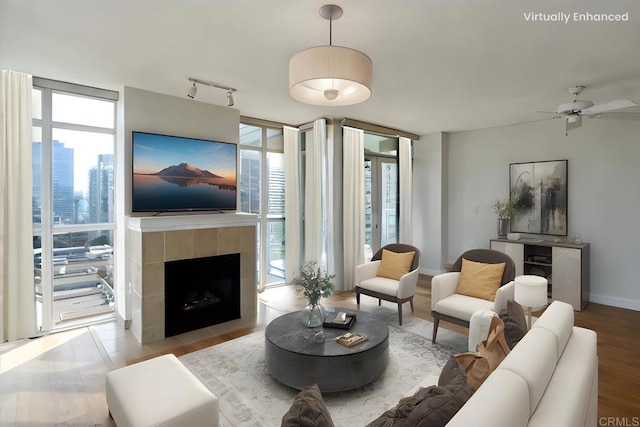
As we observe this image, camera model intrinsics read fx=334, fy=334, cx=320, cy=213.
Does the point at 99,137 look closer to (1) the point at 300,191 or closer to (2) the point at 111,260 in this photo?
(2) the point at 111,260

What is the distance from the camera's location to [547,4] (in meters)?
2.19

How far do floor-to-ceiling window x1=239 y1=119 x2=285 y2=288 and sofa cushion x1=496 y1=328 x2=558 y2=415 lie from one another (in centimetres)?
423

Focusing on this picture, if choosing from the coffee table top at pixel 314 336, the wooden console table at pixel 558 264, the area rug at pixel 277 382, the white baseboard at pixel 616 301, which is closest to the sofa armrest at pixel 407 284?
the area rug at pixel 277 382

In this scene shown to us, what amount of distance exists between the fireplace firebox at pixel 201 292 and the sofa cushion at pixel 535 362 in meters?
3.30

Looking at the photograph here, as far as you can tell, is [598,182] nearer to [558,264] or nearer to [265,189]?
[558,264]

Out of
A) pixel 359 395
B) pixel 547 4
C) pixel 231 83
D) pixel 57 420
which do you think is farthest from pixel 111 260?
pixel 547 4

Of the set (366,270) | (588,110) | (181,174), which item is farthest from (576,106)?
(181,174)

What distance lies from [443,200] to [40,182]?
6060 millimetres

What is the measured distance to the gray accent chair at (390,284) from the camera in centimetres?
396

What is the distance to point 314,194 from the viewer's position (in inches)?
217

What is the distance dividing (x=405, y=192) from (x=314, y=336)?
4.31 metres

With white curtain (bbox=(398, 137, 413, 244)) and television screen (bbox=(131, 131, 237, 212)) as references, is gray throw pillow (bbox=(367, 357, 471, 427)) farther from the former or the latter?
white curtain (bbox=(398, 137, 413, 244))

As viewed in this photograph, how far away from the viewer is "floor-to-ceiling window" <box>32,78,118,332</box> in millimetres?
3699

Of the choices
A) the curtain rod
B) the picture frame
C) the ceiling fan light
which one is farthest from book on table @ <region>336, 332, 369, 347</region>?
the picture frame
